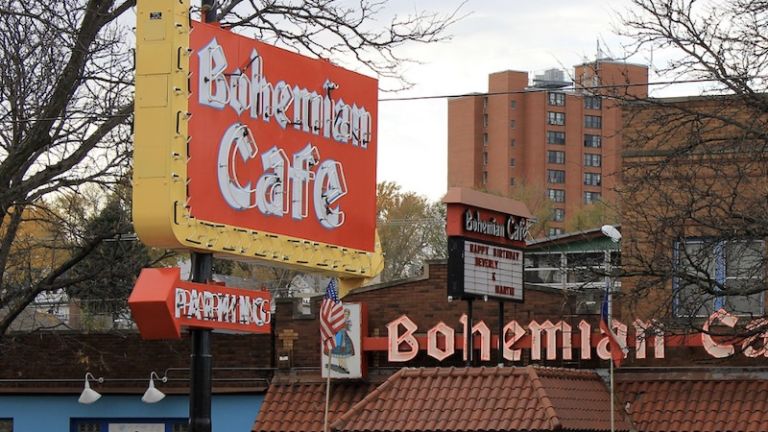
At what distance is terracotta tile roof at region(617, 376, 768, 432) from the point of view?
2738 cm

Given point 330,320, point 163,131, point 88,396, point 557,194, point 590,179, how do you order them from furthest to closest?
point 590,179 < point 557,194 < point 88,396 < point 330,320 < point 163,131

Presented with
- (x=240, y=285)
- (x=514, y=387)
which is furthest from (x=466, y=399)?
(x=240, y=285)

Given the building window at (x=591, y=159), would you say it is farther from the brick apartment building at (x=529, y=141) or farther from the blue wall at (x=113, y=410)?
the blue wall at (x=113, y=410)

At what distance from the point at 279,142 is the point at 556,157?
12792 centimetres

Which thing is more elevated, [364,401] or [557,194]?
[557,194]

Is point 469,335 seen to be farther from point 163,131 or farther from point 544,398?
point 163,131

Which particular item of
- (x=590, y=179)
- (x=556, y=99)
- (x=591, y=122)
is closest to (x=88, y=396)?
(x=556, y=99)

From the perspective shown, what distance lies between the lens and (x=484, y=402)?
27.6m

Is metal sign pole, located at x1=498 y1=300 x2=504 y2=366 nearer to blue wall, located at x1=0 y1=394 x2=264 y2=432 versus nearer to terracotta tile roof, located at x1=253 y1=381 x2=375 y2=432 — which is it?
terracotta tile roof, located at x1=253 y1=381 x2=375 y2=432

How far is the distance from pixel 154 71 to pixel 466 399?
452 inches

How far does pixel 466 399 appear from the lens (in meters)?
27.8

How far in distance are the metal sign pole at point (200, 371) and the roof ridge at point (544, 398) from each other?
9002mm

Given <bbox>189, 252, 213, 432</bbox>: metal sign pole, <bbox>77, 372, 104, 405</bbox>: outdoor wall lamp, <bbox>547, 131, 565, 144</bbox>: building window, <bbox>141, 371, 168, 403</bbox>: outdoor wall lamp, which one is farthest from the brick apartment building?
<bbox>189, 252, 213, 432</bbox>: metal sign pole

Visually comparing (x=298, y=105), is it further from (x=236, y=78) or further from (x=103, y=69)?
(x=103, y=69)
